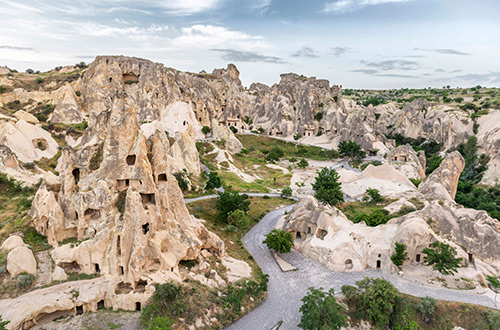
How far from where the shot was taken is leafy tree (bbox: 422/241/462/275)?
28.5 m

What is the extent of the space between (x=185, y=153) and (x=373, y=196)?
116ft

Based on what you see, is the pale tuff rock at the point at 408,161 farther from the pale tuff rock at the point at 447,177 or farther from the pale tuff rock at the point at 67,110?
the pale tuff rock at the point at 67,110

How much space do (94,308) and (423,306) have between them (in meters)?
25.9

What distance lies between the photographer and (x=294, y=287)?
29.0 meters

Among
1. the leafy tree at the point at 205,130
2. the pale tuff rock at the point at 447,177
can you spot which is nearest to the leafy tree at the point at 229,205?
the pale tuff rock at the point at 447,177

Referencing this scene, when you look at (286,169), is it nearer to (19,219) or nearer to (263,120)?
(263,120)

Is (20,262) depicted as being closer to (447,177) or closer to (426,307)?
(426,307)

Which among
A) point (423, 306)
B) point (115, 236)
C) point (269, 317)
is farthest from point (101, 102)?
point (423, 306)

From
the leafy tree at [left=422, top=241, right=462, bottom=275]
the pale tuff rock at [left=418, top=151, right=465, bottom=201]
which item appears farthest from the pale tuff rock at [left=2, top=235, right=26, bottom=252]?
the pale tuff rock at [left=418, top=151, right=465, bottom=201]

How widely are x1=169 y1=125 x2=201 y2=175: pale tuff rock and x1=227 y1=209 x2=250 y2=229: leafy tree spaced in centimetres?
1948

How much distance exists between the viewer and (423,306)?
25250 millimetres

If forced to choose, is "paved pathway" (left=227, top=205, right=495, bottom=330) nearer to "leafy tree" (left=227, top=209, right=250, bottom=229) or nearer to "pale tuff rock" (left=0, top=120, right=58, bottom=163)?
"leafy tree" (left=227, top=209, right=250, bottom=229)

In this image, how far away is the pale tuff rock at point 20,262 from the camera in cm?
2302

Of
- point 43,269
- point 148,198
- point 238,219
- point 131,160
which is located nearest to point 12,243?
point 43,269
